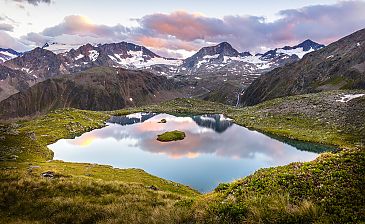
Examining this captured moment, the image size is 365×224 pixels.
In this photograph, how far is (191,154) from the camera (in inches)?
4040

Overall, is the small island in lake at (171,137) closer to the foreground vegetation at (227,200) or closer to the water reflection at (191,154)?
the water reflection at (191,154)

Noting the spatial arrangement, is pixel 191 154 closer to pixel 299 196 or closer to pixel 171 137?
pixel 171 137

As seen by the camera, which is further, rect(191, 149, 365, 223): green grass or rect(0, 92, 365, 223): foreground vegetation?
rect(0, 92, 365, 223): foreground vegetation

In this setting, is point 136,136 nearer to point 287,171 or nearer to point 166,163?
point 166,163

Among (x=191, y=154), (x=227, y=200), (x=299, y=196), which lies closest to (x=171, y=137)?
(x=191, y=154)

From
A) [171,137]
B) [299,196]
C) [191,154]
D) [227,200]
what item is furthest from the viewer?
[171,137]

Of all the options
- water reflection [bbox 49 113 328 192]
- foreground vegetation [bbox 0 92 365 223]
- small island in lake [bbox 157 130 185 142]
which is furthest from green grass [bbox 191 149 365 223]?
small island in lake [bbox 157 130 185 142]

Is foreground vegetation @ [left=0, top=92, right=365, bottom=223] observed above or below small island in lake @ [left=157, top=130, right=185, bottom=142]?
above

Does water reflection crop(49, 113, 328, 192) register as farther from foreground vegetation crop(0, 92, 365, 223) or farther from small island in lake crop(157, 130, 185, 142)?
foreground vegetation crop(0, 92, 365, 223)

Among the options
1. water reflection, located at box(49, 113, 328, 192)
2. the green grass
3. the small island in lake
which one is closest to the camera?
the green grass

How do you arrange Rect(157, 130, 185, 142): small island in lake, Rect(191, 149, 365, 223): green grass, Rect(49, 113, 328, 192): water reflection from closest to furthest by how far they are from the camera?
Rect(191, 149, 365, 223): green grass, Rect(49, 113, 328, 192): water reflection, Rect(157, 130, 185, 142): small island in lake

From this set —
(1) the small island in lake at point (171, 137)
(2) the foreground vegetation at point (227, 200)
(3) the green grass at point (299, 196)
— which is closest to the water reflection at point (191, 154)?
(1) the small island in lake at point (171, 137)

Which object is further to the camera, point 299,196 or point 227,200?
point 227,200

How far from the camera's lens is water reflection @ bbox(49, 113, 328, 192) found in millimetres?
80481
